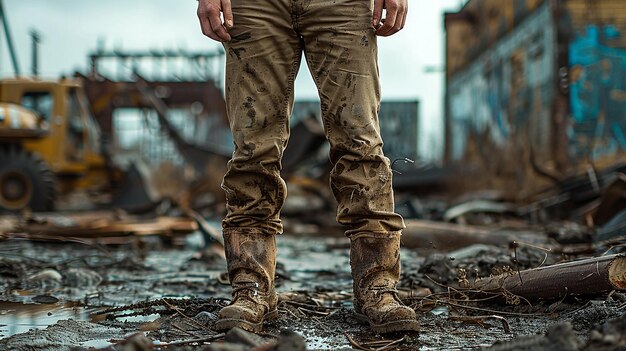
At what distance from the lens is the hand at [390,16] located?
9.12ft

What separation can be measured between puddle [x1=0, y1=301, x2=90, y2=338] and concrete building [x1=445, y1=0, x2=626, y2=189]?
36.3 ft

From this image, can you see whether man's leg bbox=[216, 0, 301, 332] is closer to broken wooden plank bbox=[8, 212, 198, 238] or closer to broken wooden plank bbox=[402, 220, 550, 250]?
broken wooden plank bbox=[402, 220, 550, 250]

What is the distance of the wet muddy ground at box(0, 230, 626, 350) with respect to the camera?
7.79ft

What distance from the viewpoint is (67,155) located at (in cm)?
1409

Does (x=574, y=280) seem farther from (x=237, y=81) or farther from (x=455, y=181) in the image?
(x=455, y=181)

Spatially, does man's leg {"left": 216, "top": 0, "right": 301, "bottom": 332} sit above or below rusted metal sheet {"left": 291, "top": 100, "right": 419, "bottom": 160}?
above

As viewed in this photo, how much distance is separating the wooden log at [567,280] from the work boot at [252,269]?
946mm

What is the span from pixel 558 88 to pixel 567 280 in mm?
15057

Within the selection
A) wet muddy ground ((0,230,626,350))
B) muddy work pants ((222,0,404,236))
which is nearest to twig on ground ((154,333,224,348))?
wet muddy ground ((0,230,626,350))

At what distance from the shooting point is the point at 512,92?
899 inches

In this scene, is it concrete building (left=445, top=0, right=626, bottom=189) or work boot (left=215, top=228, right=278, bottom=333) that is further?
concrete building (left=445, top=0, right=626, bottom=189)

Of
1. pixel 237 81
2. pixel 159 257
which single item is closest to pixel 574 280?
pixel 237 81

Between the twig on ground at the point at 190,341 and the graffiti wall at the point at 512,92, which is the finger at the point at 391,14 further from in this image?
the graffiti wall at the point at 512,92

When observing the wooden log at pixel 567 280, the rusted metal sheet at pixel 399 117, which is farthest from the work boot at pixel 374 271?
the rusted metal sheet at pixel 399 117
